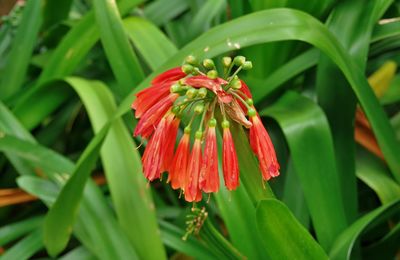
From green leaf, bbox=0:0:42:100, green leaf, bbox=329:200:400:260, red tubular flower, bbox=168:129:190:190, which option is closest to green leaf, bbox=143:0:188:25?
green leaf, bbox=0:0:42:100

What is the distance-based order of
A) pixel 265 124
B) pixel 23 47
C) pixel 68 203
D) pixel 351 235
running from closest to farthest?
pixel 351 235
pixel 68 203
pixel 265 124
pixel 23 47

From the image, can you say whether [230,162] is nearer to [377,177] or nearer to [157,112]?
[157,112]

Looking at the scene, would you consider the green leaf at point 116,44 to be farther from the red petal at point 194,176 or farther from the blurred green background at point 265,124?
the red petal at point 194,176

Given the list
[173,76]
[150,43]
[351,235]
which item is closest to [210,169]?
[173,76]

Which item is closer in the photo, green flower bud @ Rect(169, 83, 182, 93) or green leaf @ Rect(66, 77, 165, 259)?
green flower bud @ Rect(169, 83, 182, 93)

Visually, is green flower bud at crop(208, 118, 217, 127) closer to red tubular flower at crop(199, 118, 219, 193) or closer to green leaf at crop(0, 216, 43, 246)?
red tubular flower at crop(199, 118, 219, 193)

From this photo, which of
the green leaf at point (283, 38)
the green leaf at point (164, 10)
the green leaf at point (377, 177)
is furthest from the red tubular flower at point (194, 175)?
the green leaf at point (164, 10)
